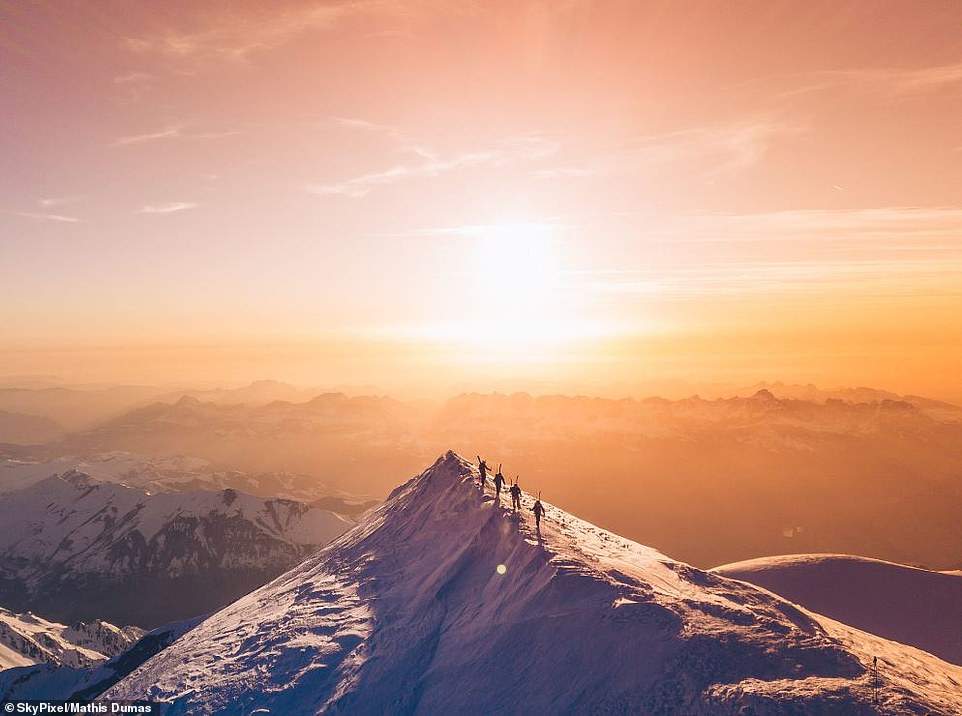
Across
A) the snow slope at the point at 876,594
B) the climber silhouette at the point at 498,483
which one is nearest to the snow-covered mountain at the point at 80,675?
the climber silhouette at the point at 498,483

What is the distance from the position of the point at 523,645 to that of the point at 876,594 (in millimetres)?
76578

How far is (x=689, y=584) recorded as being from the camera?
50156 mm

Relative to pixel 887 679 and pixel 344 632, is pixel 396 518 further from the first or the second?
pixel 887 679

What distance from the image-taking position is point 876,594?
88.3 m

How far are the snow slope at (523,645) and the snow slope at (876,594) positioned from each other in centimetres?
3852

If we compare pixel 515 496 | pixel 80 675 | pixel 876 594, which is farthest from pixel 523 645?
pixel 80 675

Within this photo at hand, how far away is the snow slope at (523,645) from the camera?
36.0m

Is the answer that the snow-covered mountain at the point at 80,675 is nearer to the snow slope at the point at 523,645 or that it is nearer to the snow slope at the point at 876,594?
the snow slope at the point at 523,645

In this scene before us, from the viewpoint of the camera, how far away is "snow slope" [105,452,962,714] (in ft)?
118

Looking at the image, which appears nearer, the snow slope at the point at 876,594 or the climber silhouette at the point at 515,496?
the climber silhouette at the point at 515,496

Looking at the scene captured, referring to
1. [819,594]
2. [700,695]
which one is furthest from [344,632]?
[819,594]

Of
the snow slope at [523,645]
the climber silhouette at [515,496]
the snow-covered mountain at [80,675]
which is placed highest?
the climber silhouette at [515,496]

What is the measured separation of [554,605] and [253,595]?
40282 millimetres

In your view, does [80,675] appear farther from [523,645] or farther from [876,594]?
[876,594]
